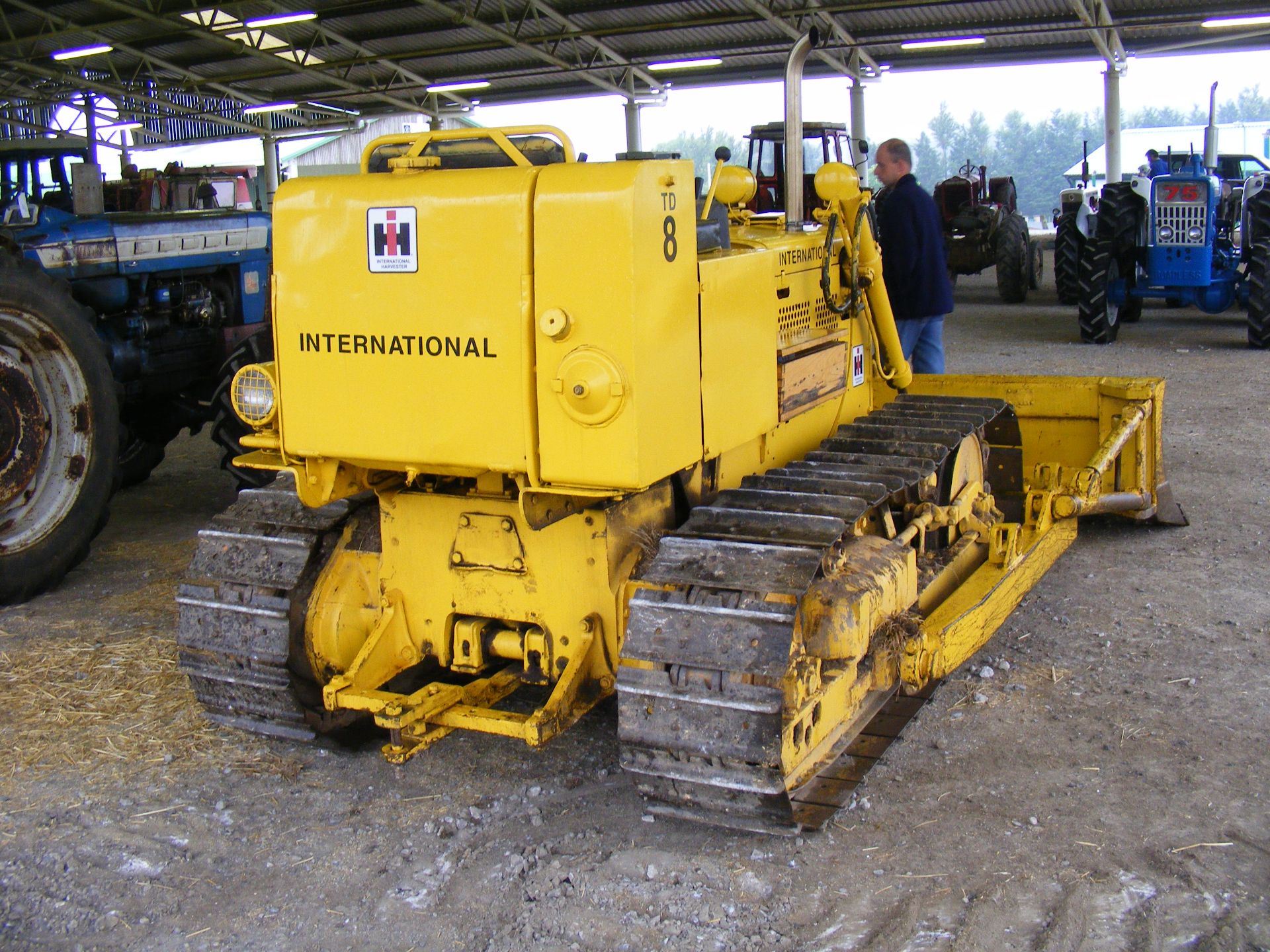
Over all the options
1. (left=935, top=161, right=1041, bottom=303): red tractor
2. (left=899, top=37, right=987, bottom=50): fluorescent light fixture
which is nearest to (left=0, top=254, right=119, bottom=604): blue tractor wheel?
(left=935, top=161, right=1041, bottom=303): red tractor

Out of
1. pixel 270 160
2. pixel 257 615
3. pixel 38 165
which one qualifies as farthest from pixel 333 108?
pixel 257 615

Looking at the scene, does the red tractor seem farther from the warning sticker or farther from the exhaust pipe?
the exhaust pipe

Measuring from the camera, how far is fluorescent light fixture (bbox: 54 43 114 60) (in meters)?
24.7

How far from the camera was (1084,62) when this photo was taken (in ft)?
74.4

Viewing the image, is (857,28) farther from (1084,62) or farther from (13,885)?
(13,885)

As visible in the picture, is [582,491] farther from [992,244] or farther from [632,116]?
[632,116]

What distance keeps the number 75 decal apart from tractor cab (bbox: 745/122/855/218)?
3850mm

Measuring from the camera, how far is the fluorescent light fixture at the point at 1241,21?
63.5ft

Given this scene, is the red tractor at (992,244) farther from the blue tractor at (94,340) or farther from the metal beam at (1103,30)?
the blue tractor at (94,340)

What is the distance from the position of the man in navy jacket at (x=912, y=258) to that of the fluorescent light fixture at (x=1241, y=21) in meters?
15.6

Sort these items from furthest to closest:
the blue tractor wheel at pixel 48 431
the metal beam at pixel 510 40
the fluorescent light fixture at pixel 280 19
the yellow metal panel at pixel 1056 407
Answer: the fluorescent light fixture at pixel 280 19 → the metal beam at pixel 510 40 → the yellow metal panel at pixel 1056 407 → the blue tractor wheel at pixel 48 431

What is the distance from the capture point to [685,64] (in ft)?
82.1

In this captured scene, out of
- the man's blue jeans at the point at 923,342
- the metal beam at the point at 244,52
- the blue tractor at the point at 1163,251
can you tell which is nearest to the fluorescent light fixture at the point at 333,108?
the metal beam at the point at 244,52

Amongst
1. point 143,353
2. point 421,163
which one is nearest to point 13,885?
point 421,163
